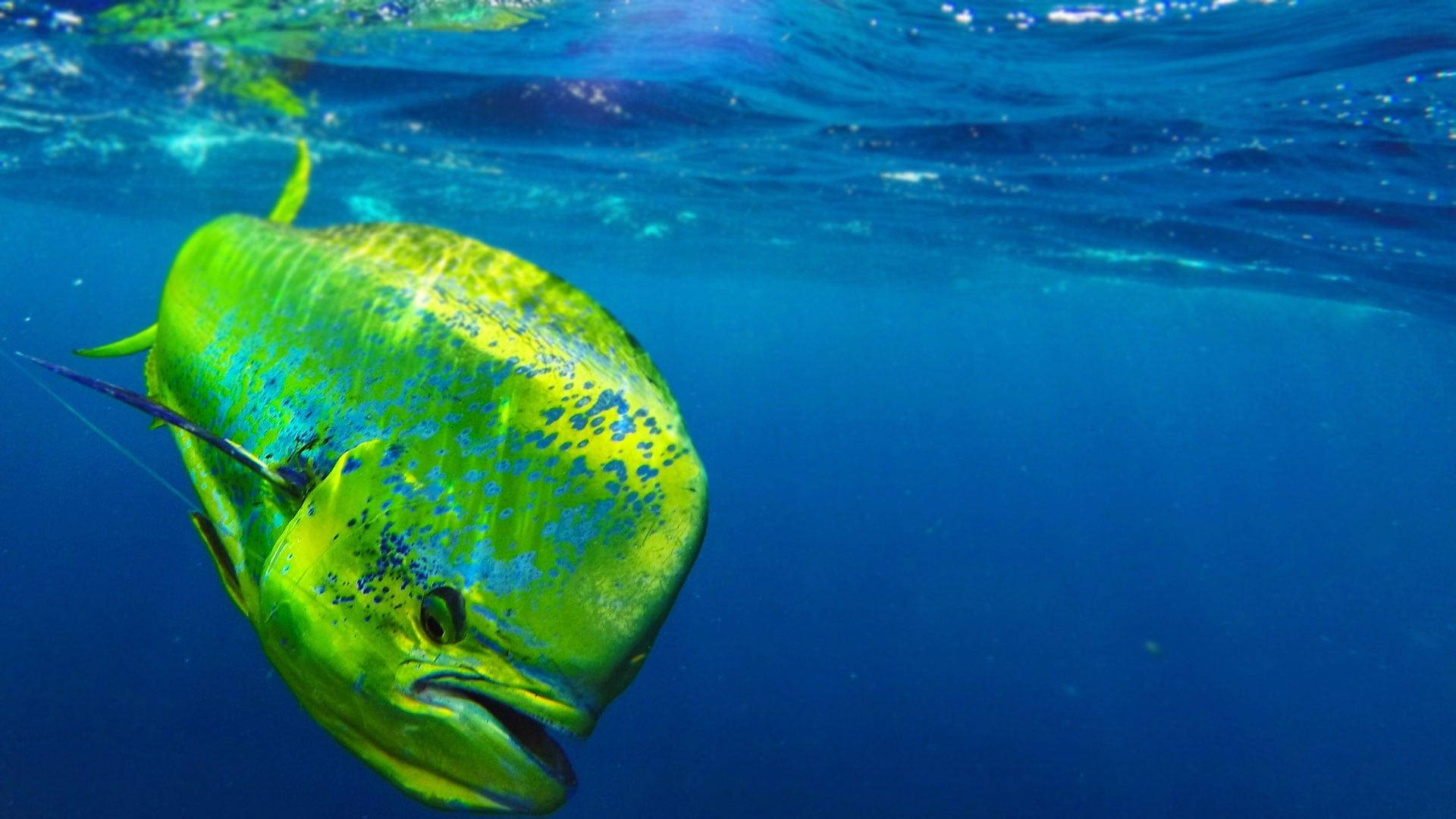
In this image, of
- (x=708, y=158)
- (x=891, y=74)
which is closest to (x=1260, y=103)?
(x=891, y=74)

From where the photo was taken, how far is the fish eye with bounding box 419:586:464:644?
51.4 inches

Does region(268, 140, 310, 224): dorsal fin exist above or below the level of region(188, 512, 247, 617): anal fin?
above

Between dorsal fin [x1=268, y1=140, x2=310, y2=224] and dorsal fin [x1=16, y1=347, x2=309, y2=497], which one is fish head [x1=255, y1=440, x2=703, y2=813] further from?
dorsal fin [x1=268, y1=140, x2=310, y2=224]

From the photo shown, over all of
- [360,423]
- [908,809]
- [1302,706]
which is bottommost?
[1302,706]

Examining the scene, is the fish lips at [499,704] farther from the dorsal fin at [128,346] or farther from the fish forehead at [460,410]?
the dorsal fin at [128,346]

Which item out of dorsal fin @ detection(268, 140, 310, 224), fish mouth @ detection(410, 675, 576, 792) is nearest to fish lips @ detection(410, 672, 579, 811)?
fish mouth @ detection(410, 675, 576, 792)

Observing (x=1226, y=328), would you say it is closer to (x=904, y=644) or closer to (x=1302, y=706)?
(x=1302, y=706)

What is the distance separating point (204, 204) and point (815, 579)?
25.9 meters

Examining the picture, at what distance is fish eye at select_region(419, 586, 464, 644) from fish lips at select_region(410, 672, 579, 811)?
6 centimetres

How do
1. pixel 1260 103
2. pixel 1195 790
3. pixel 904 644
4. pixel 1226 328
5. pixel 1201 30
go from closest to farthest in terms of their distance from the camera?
pixel 1201 30
pixel 1260 103
pixel 1195 790
pixel 904 644
pixel 1226 328

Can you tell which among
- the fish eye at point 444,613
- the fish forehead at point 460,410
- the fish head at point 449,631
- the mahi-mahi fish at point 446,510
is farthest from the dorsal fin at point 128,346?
the fish eye at point 444,613

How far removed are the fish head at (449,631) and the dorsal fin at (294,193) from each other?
3.60 feet

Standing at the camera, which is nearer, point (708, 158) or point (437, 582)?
point (437, 582)

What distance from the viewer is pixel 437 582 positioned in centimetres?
133
